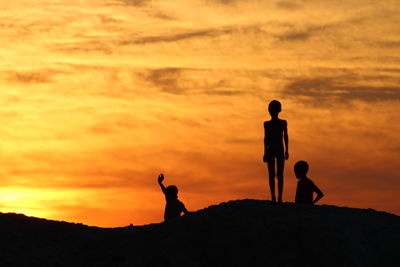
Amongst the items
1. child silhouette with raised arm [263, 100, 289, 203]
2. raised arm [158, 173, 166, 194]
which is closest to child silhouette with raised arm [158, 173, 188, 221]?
raised arm [158, 173, 166, 194]

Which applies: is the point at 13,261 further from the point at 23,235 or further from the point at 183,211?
the point at 183,211

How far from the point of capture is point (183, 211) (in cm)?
2648

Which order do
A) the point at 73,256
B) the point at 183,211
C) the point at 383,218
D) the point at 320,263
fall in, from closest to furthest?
the point at 320,263
the point at 73,256
the point at 383,218
the point at 183,211

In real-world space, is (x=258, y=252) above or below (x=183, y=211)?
below

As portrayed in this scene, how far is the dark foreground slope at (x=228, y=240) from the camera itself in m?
21.4

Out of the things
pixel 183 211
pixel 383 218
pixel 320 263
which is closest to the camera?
pixel 320 263

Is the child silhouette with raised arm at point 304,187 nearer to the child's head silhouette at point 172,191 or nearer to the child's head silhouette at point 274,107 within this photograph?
the child's head silhouette at point 274,107

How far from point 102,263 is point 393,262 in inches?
327

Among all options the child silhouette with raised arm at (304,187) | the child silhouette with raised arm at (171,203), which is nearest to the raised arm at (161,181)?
the child silhouette with raised arm at (171,203)

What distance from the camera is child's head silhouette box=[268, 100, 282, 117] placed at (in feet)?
72.7

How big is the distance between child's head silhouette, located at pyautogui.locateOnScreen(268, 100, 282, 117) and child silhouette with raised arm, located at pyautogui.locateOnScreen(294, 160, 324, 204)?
224cm

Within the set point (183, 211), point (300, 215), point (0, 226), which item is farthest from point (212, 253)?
point (0, 226)

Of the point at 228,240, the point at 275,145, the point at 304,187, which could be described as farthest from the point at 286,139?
the point at 228,240

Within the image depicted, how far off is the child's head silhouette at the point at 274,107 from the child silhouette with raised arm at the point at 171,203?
5.83m
